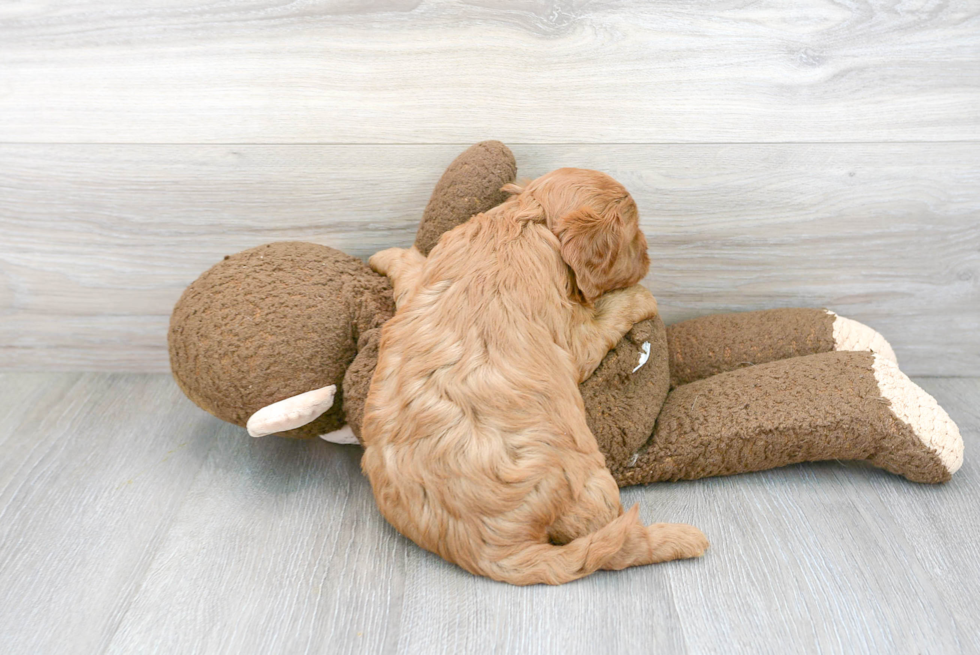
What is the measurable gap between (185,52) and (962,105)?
5.91 feet

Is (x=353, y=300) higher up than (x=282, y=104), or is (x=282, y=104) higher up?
(x=282, y=104)

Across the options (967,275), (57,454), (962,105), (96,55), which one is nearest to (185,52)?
(96,55)

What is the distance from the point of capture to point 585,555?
1.27 meters

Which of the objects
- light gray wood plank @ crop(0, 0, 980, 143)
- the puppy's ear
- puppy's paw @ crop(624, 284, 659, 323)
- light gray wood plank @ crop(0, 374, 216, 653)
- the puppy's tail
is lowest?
light gray wood plank @ crop(0, 374, 216, 653)

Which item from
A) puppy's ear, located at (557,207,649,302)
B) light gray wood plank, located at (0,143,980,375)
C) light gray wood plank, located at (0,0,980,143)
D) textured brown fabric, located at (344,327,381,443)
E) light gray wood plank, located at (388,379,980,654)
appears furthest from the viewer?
light gray wood plank, located at (0,143,980,375)

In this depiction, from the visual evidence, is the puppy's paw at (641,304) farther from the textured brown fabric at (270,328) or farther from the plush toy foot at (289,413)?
the plush toy foot at (289,413)

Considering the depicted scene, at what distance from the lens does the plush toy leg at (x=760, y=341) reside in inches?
70.0

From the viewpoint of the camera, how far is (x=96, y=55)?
1711mm

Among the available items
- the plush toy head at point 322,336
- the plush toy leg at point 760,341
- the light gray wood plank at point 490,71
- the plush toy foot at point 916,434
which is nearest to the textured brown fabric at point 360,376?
the plush toy head at point 322,336

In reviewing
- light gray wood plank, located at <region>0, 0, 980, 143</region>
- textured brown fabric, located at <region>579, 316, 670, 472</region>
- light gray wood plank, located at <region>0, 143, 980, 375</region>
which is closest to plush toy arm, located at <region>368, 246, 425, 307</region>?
light gray wood plank, located at <region>0, 143, 980, 375</region>

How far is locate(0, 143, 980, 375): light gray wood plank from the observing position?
1.77 meters

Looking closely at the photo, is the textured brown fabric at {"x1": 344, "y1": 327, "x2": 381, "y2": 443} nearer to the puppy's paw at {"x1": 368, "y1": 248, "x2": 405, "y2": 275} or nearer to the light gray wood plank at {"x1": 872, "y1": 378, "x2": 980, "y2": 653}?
the puppy's paw at {"x1": 368, "y1": 248, "x2": 405, "y2": 275}

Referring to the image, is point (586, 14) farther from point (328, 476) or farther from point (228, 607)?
point (228, 607)

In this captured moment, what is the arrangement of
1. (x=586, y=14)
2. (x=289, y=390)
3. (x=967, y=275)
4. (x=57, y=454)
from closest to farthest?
(x=289, y=390) → (x=586, y=14) → (x=57, y=454) → (x=967, y=275)
